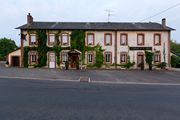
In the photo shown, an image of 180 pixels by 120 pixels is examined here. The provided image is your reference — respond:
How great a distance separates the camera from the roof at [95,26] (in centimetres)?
5016

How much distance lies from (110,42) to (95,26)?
3759 millimetres

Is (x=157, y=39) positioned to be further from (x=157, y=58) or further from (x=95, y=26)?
(x=95, y=26)

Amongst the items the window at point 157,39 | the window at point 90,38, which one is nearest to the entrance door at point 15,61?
the window at point 90,38

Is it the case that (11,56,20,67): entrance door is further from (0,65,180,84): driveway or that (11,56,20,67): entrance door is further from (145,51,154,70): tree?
(145,51,154,70): tree

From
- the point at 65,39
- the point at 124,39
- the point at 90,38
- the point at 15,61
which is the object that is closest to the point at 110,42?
the point at 124,39

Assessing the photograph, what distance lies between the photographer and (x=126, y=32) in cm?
5022

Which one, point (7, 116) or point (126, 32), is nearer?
point (7, 116)

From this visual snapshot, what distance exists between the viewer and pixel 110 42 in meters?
50.2

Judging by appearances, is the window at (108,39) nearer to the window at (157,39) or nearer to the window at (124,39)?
the window at (124,39)

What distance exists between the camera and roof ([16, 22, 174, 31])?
5016 centimetres

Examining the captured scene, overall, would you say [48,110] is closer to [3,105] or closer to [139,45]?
[3,105]

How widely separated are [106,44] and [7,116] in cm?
4142

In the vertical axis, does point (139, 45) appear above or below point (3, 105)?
above

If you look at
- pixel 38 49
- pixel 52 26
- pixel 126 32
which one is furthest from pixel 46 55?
pixel 126 32
